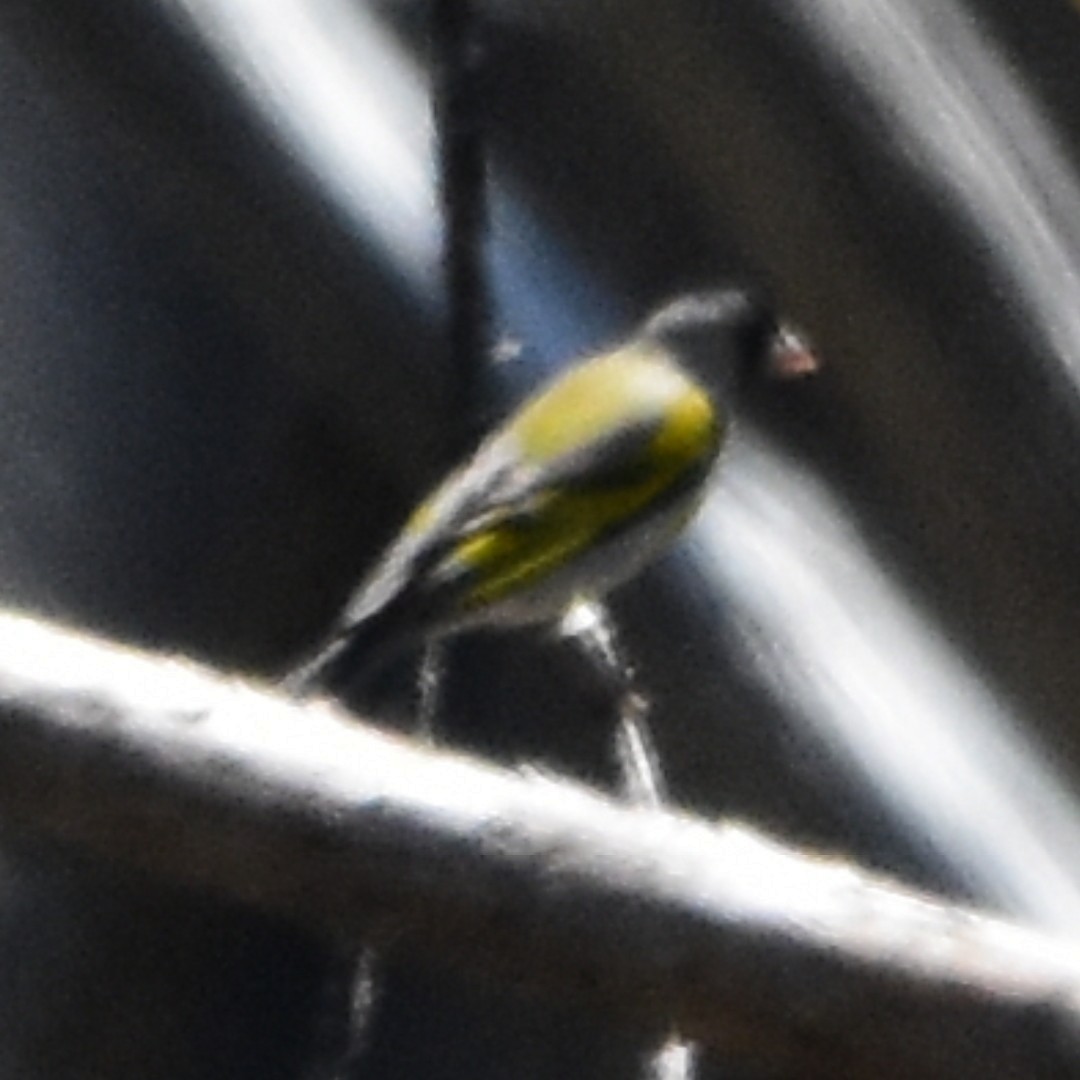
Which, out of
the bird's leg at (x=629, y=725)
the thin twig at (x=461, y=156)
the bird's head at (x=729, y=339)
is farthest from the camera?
the bird's head at (x=729, y=339)

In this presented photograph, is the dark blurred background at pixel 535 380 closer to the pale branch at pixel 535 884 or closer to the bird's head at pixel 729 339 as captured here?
the bird's head at pixel 729 339

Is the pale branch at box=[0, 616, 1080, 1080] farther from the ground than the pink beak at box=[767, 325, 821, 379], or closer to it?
farther from the ground

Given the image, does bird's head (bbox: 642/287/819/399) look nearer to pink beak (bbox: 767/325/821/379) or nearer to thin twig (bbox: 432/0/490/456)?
pink beak (bbox: 767/325/821/379)

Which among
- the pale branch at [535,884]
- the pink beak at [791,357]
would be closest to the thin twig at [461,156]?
the pink beak at [791,357]

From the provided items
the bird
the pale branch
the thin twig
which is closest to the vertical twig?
the thin twig

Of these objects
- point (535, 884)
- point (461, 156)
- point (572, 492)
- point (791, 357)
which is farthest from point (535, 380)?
point (535, 884)

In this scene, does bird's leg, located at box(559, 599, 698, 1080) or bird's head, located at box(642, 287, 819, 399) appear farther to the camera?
bird's head, located at box(642, 287, 819, 399)
